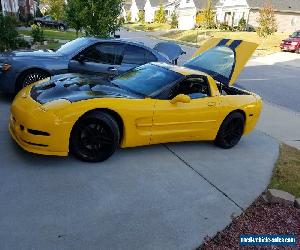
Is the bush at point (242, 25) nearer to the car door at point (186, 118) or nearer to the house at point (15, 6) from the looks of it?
the house at point (15, 6)

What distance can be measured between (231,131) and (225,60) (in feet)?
4.82

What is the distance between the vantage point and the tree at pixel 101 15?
588 inches

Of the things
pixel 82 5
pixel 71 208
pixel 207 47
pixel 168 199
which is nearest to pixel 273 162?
pixel 168 199

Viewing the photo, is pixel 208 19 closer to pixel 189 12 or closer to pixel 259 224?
pixel 189 12

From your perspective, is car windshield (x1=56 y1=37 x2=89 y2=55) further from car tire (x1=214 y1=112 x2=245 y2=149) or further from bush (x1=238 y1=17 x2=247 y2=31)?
bush (x1=238 y1=17 x2=247 y2=31)

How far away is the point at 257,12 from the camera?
49500mm

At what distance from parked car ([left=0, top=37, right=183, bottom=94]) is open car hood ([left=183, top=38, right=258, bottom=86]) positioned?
1.51m

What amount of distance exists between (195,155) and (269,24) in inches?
1326

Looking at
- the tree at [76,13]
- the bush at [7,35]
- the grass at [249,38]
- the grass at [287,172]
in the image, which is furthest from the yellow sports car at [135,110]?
the grass at [249,38]

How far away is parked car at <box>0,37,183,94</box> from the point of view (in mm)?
7562

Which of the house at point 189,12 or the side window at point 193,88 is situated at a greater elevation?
the side window at point 193,88

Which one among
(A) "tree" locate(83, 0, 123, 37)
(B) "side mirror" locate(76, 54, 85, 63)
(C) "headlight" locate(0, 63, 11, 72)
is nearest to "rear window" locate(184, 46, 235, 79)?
(B) "side mirror" locate(76, 54, 85, 63)

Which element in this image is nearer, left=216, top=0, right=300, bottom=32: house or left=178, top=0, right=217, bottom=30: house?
left=216, top=0, right=300, bottom=32: house

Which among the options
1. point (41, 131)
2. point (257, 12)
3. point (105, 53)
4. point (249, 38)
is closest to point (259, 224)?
point (41, 131)
